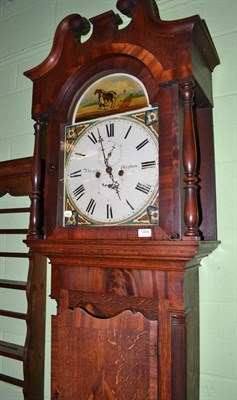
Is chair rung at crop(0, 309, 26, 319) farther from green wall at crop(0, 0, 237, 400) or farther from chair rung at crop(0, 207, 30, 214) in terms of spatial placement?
chair rung at crop(0, 207, 30, 214)

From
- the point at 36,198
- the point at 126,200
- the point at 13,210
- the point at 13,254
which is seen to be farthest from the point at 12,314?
the point at 126,200

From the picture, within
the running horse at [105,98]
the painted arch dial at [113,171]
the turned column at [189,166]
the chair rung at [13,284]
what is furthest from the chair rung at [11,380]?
the running horse at [105,98]

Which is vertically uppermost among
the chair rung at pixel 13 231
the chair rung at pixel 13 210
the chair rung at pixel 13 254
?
the chair rung at pixel 13 210

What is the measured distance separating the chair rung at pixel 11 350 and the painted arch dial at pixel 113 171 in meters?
0.64

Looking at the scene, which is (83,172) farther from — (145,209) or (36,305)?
(36,305)

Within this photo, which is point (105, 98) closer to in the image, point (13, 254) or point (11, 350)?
point (13, 254)

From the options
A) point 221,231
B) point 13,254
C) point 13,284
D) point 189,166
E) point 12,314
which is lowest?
point 12,314

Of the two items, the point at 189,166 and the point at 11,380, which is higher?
the point at 189,166

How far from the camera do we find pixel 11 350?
4.13 feet

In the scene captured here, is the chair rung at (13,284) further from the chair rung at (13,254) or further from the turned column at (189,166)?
the turned column at (189,166)

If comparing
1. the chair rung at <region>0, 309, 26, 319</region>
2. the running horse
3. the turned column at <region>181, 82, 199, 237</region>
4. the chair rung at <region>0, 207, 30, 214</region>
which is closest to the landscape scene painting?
the running horse

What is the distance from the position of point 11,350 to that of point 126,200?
2.67 feet

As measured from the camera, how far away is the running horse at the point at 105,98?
0.95 meters

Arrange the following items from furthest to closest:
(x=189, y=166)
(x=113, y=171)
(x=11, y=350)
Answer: (x=11, y=350)
(x=113, y=171)
(x=189, y=166)
